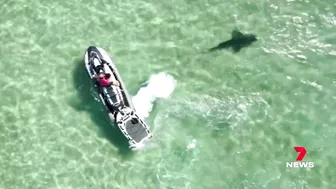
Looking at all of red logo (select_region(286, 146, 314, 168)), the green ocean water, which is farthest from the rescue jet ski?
red logo (select_region(286, 146, 314, 168))

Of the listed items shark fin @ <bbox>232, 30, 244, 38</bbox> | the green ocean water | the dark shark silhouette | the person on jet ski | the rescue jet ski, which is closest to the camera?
the rescue jet ski

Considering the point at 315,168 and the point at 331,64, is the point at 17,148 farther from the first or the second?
the point at 331,64

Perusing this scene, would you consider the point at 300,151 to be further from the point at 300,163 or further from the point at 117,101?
the point at 117,101

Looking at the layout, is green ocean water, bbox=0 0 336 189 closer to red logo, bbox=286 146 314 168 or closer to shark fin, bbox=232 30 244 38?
red logo, bbox=286 146 314 168

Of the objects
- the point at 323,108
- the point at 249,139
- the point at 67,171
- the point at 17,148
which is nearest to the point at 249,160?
the point at 249,139

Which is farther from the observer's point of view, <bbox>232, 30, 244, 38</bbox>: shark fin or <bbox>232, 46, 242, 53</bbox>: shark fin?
<bbox>232, 30, 244, 38</bbox>: shark fin

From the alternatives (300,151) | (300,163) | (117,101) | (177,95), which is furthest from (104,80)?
(300,163)

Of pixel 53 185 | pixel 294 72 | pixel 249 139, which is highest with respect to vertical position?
pixel 294 72
